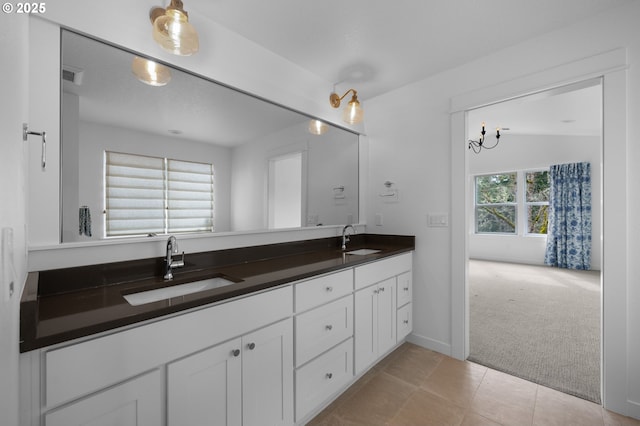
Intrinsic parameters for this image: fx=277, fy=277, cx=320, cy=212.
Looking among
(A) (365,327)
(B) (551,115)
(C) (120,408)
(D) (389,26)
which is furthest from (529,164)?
(C) (120,408)

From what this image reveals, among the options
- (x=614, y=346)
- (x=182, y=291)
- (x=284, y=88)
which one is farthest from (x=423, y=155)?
(x=182, y=291)

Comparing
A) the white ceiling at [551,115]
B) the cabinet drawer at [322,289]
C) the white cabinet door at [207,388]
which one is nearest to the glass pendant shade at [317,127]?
the cabinet drawer at [322,289]

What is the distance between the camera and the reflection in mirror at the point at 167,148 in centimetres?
125

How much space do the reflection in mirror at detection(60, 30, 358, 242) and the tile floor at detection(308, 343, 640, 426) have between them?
4.26ft

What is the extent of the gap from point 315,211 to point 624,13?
2.34 metres

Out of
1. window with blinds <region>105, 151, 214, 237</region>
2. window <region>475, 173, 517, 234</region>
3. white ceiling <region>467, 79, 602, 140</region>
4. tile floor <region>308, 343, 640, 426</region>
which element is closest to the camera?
window with blinds <region>105, 151, 214, 237</region>

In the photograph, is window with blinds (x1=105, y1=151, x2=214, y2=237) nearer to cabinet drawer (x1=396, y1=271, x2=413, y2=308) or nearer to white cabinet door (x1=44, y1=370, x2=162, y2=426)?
white cabinet door (x1=44, y1=370, x2=162, y2=426)

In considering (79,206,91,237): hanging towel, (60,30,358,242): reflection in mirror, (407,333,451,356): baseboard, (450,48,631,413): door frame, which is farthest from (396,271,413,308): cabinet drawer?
(79,206,91,237): hanging towel

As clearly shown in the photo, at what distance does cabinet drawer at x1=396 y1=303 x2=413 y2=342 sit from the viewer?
237 cm

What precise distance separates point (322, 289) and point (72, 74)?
1.59m

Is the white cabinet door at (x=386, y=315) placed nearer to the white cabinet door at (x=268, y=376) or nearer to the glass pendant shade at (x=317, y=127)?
the white cabinet door at (x=268, y=376)

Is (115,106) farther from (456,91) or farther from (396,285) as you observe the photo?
(456,91)

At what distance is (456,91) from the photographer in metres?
2.33

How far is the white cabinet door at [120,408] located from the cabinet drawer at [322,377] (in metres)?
0.71
